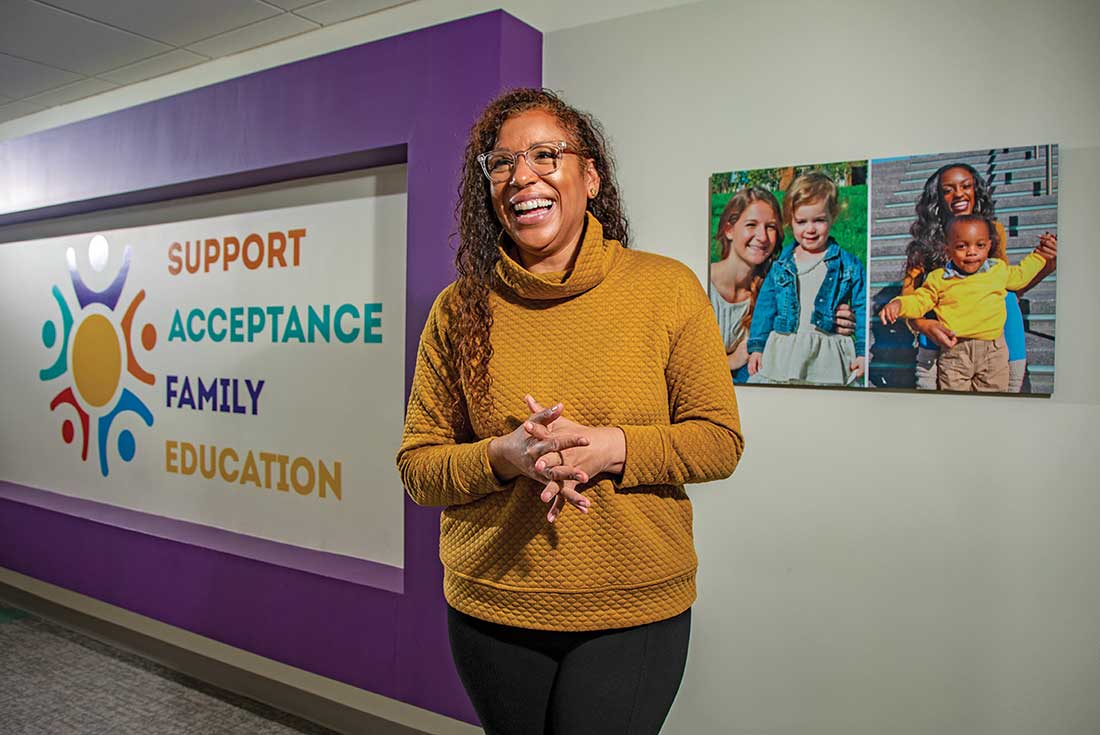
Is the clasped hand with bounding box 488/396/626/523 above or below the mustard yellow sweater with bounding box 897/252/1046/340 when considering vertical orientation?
below

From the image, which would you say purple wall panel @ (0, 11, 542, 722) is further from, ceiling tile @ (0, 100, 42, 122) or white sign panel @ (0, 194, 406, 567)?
ceiling tile @ (0, 100, 42, 122)

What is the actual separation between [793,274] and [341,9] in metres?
2.17

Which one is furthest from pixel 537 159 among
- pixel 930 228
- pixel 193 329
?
pixel 193 329

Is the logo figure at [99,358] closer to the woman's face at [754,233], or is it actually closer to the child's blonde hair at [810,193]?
the woman's face at [754,233]

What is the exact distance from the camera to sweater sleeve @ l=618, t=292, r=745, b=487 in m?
1.36

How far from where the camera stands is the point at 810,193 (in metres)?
2.33

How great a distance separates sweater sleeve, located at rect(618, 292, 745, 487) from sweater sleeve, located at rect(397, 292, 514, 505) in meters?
0.26

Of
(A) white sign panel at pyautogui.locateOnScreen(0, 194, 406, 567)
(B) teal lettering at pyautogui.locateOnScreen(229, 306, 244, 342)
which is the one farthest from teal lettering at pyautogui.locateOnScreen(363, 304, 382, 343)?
(B) teal lettering at pyautogui.locateOnScreen(229, 306, 244, 342)

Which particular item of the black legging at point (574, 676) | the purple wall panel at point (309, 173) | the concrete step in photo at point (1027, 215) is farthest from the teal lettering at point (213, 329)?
the concrete step in photo at point (1027, 215)

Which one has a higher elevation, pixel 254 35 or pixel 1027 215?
pixel 254 35

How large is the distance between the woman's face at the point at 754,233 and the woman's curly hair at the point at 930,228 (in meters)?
0.38

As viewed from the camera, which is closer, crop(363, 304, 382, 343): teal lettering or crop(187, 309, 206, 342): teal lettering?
crop(363, 304, 382, 343): teal lettering

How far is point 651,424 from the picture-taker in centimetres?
143

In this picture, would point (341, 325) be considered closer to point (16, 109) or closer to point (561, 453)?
point (561, 453)
